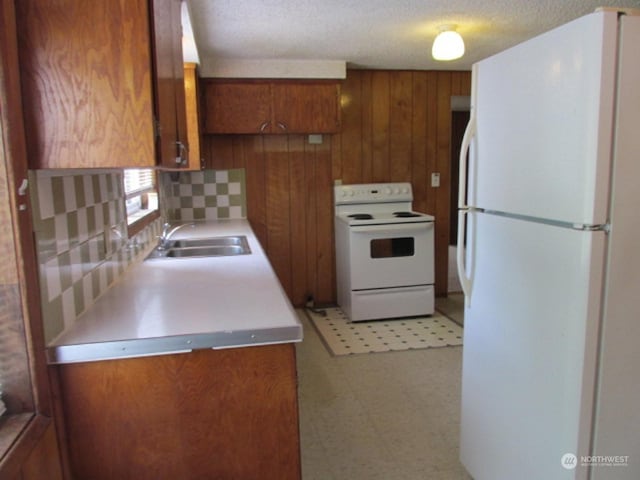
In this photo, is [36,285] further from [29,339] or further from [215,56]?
[215,56]

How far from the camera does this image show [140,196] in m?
2.96

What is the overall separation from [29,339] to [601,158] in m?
1.42

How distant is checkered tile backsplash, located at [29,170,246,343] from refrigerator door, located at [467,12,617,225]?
1.33 meters

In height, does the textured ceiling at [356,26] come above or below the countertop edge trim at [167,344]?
above

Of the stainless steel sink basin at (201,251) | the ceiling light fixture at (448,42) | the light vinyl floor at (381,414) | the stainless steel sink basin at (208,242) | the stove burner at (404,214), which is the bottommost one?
the light vinyl floor at (381,414)

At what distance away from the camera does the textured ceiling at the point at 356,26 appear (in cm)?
251

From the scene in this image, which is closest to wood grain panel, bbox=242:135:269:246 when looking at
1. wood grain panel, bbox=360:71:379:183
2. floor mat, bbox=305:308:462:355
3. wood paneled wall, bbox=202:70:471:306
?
wood paneled wall, bbox=202:70:471:306

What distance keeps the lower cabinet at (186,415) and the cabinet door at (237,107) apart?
2677mm

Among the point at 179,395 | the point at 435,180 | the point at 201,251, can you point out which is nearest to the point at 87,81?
the point at 179,395

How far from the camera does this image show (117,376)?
1.28m

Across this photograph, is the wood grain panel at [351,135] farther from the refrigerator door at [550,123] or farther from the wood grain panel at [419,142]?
the refrigerator door at [550,123]

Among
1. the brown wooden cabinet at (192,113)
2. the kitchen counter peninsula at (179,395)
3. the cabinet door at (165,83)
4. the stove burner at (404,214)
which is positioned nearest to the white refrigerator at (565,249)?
the kitchen counter peninsula at (179,395)

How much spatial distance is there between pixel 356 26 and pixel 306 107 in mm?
1008

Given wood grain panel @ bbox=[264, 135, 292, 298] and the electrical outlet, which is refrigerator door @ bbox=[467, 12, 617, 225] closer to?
wood grain panel @ bbox=[264, 135, 292, 298]
